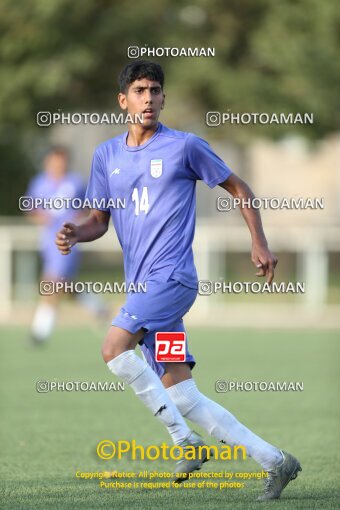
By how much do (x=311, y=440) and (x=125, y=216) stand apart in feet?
10.2

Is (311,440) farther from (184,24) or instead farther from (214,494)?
(184,24)

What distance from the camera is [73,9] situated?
25609mm

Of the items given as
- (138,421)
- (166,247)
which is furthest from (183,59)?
(166,247)

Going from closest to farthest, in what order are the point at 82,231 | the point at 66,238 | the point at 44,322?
1. the point at 66,238
2. the point at 82,231
3. the point at 44,322

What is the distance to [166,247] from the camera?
6.38 m

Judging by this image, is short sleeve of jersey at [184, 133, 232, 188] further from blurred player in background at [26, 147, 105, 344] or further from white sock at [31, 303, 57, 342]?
white sock at [31, 303, 57, 342]

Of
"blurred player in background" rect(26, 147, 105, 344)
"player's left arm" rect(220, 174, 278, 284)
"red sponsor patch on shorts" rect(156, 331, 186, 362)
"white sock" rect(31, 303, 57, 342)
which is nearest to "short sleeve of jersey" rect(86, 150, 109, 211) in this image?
"player's left arm" rect(220, 174, 278, 284)

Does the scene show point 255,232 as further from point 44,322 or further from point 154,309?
point 44,322

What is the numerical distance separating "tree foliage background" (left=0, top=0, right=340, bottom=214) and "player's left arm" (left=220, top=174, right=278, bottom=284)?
19030mm

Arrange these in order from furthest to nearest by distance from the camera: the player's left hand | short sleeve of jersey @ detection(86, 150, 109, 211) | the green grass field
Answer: short sleeve of jersey @ detection(86, 150, 109, 211), the green grass field, the player's left hand

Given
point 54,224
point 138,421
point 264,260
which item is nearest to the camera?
point 264,260

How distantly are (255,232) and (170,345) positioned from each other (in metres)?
0.75

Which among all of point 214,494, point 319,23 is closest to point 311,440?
point 214,494

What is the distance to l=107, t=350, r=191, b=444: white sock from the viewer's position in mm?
6180
